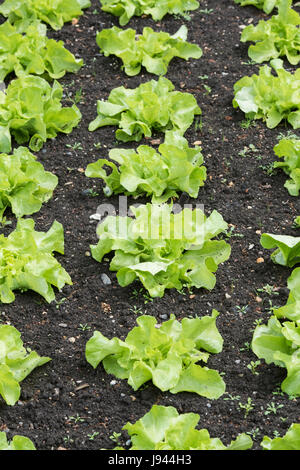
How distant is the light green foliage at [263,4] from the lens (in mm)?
6962

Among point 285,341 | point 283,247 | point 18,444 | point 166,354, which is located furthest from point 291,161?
point 18,444

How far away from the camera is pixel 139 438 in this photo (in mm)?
3641

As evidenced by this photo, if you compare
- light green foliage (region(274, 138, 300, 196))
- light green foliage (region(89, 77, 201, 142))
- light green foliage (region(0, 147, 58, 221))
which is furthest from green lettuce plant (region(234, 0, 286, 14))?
light green foliage (region(0, 147, 58, 221))

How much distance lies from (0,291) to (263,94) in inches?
98.9

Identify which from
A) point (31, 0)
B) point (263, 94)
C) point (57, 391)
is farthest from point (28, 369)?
point (31, 0)

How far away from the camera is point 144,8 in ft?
23.0

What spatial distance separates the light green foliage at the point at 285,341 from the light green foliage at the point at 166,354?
0.73ft

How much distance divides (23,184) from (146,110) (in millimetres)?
1035

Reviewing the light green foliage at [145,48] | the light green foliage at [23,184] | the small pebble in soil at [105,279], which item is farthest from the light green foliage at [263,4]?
the small pebble in soil at [105,279]

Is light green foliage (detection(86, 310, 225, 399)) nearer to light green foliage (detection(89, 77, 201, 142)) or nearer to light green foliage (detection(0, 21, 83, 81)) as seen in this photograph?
light green foliage (detection(89, 77, 201, 142))

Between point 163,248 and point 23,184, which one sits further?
point 23,184

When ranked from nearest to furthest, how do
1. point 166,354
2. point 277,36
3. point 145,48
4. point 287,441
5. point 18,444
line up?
Answer: point 287,441 < point 18,444 < point 166,354 < point 145,48 < point 277,36

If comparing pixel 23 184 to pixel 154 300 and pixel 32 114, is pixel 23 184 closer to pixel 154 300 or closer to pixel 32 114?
pixel 32 114

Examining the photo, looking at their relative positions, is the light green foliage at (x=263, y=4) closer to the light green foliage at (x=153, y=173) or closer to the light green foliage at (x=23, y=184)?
the light green foliage at (x=153, y=173)
